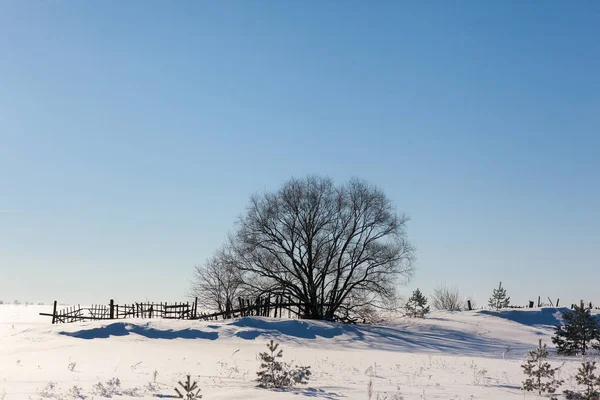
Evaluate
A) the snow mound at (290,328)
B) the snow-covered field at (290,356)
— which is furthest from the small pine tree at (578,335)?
the snow mound at (290,328)

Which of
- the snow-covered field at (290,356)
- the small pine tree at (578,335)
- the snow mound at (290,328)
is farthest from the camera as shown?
the snow mound at (290,328)

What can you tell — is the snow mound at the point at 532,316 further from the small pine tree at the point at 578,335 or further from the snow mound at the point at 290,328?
the snow mound at the point at 290,328

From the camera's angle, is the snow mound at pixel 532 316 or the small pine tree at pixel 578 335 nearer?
the small pine tree at pixel 578 335

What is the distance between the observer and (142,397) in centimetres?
1086

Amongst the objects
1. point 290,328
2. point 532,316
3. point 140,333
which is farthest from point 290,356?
point 532,316

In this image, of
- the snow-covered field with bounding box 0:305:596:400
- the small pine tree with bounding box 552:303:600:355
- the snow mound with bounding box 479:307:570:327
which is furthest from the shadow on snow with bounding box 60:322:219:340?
the snow mound with bounding box 479:307:570:327

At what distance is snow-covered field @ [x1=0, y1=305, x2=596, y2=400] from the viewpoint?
39.8 ft

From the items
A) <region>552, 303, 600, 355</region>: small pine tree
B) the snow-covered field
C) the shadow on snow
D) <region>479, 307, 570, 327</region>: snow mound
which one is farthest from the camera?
<region>479, 307, 570, 327</region>: snow mound

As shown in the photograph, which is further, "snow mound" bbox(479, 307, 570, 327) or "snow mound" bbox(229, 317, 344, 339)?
"snow mound" bbox(479, 307, 570, 327)

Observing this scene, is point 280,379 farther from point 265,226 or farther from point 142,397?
point 265,226

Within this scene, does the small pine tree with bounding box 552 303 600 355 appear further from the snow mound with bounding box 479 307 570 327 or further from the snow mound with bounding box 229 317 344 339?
the snow mound with bounding box 479 307 570 327

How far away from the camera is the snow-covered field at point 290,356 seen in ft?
39.8

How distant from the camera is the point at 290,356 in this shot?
23266 mm

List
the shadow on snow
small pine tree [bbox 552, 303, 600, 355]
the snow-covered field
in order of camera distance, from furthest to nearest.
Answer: the shadow on snow → small pine tree [bbox 552, 303, 600, 355] → the snow-covered field
